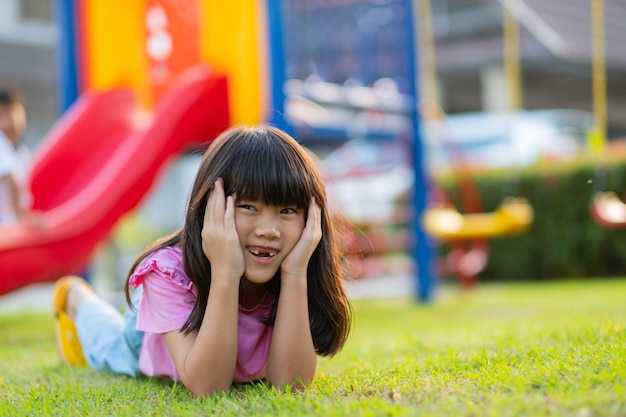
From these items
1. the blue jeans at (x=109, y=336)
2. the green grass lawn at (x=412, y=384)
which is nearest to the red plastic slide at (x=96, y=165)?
the green grass lawn at (x=412, y=384)

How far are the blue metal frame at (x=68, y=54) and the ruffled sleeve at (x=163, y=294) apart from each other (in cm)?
388

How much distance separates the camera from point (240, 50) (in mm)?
4781

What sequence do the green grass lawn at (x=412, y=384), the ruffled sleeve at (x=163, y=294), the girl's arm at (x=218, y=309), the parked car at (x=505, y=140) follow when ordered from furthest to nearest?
the parked car at (x=505, y=140)
the ruffled sleeve at (x=163, y=294)
the girl's arm at (x=218, y=309)
the green grass lawn at (x=412, y=384)

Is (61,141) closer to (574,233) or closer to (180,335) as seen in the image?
(180,335)

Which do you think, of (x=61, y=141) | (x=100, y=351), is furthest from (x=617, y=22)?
(x=100, y=351)

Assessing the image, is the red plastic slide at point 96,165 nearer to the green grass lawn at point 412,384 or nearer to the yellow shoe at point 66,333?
the green grass lawn at point 412,384

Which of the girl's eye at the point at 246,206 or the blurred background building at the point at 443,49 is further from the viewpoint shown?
the blurred background building at the point at 443,49

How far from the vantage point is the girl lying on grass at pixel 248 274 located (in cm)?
195

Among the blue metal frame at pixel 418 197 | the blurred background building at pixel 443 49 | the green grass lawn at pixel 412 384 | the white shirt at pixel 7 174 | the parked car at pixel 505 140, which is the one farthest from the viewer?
the parked car at pixel 505 140

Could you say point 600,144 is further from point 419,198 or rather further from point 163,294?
point 163,294

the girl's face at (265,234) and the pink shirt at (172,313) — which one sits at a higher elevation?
the girl's face at (265,234)

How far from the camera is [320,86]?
5.46 m

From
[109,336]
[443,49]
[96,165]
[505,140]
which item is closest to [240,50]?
[96,165]

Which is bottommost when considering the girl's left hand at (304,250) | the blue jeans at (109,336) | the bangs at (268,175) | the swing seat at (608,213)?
the blue jeans at (109,336)
